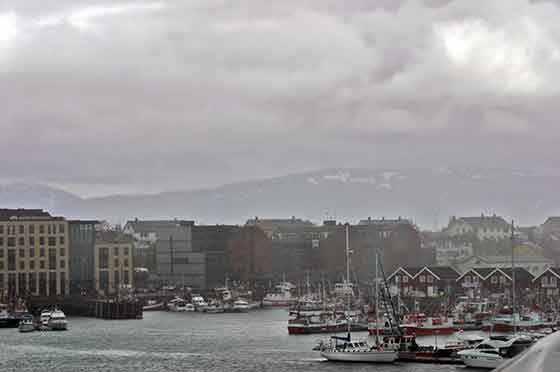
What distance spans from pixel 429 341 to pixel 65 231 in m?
47.8

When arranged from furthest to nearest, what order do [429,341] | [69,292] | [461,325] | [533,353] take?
[69,292], [461,325], [429,341], [533,353]

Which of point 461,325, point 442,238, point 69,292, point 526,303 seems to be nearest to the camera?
point 461,325

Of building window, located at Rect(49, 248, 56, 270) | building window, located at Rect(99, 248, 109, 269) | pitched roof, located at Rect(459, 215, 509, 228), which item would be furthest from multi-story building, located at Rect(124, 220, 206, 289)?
pitched roof, located at Rect(459, 215, 509, 228)

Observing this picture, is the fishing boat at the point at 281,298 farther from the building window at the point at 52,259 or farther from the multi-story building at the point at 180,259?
the building window at the point at 52,259

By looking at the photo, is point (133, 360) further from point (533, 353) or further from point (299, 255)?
point (299, 255)

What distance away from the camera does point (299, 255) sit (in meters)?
104

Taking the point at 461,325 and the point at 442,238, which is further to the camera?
the point at 442,238

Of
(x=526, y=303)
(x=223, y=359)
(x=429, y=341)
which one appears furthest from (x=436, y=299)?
(x=223, y=359)

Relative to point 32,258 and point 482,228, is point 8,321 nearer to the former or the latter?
point 32,258

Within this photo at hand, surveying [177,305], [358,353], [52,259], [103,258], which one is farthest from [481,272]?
[358,353]

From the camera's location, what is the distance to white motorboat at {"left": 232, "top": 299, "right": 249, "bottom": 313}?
8362 cm

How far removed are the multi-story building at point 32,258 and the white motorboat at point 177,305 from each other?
895 centimetres

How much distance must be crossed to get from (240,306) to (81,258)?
49.4 ft

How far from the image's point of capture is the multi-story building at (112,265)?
93.1 meters
